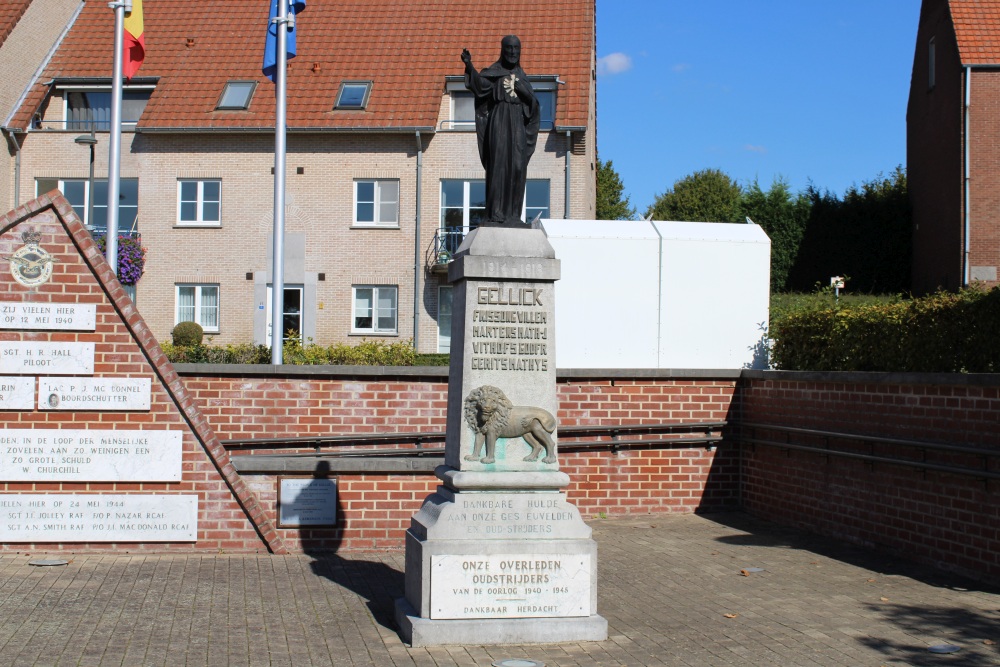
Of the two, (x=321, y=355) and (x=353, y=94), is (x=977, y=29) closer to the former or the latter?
(x=353, y=94)

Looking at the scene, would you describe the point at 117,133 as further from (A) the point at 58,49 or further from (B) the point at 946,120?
(B) the point at 946,120

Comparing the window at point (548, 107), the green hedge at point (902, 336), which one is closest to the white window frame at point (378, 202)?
the window at point (548, 107)

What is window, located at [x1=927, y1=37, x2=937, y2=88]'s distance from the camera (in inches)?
1202

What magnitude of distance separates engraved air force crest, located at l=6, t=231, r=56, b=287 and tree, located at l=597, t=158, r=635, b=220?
49313 millimetres

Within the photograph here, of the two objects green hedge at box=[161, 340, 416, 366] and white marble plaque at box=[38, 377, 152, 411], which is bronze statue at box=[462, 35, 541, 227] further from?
green hedge at box=[161, 340, 416, 366]

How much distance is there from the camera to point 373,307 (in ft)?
96.5

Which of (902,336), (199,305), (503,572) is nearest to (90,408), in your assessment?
(503,572)

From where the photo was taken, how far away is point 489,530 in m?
→ 7.75

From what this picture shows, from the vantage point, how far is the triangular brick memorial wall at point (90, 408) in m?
10.5

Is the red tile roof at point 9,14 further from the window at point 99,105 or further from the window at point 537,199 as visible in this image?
the window at point 537,199

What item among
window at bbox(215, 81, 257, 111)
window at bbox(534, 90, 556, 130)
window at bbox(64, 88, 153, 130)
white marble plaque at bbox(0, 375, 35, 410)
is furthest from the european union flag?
window at bbox(64, 88, 153, 130)

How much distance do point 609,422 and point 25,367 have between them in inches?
259

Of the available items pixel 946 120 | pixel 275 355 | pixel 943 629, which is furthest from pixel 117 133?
pixel 946 120

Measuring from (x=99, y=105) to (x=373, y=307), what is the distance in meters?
9.47
